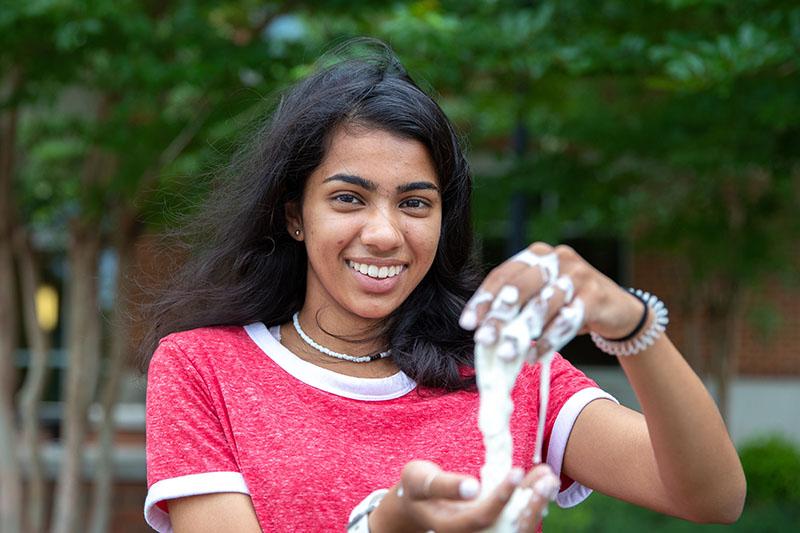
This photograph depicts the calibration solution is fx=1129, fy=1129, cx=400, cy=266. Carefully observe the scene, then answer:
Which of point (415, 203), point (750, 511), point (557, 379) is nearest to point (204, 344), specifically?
point (415, 203)

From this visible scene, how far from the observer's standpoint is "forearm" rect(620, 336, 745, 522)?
1493 millimetres

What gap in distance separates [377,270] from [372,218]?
3.5 inches

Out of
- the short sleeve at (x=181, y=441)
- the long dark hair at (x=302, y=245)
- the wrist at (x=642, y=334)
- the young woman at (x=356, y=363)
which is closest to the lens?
the wrist at (x=642, y=334)

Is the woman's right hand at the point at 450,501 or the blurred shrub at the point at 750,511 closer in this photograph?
the woman's right hand at the point at 450,501

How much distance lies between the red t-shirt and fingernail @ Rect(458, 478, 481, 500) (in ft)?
1.56

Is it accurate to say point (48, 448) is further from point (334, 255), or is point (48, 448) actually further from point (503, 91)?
point (334, 255)

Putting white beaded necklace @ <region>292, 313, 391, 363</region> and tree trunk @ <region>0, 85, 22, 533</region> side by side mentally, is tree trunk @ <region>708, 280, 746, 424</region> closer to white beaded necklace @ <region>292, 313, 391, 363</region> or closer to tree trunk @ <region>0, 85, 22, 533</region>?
tree trunk @ <region>0, 85, 22, 533</region>

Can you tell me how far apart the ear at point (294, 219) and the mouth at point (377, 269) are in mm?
210

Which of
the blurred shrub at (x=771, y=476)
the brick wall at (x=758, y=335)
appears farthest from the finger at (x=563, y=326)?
the brick wall at (x=758, y=335)

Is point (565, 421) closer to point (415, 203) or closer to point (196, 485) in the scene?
point (415, 203)

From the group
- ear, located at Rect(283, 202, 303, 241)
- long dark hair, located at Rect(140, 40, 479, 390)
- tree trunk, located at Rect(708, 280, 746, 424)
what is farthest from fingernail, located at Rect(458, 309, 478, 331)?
tree trunk, located at Rect(708, 280, 746, 424)

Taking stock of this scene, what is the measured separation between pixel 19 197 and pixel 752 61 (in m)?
4.16

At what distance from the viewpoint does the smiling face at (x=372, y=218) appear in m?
1.84

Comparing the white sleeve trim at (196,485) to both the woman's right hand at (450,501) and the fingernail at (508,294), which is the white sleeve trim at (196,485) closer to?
the woman's right hand at (450,501)
